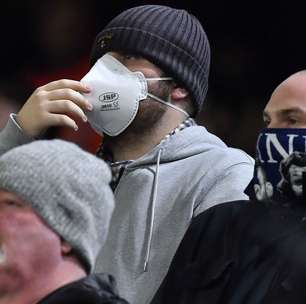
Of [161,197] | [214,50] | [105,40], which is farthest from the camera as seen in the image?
[214,50]

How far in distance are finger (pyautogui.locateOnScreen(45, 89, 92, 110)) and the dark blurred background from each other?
56 cm

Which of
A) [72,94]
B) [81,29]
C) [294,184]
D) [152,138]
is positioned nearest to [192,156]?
[152,138]

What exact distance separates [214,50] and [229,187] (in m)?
1.31

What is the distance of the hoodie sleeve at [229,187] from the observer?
2.82 meters

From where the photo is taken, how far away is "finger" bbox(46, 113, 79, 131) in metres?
3.05

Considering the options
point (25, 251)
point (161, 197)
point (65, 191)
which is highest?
point (65, 191)

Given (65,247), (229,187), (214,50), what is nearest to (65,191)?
(65,247)

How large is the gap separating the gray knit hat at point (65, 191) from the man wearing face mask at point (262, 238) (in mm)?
407

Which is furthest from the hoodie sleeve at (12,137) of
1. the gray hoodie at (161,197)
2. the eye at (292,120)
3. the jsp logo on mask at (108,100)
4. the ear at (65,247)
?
the ear at (65,247)

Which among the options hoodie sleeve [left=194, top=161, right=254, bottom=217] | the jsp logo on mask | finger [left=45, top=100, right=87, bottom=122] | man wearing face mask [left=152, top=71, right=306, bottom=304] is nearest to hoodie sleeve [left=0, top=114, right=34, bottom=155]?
finger [left=45, top=100, right=87, bottom=122]

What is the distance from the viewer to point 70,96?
3.08 metres

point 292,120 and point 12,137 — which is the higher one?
point 292,120

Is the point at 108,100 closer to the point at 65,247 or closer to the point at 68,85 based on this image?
the point at 68,85

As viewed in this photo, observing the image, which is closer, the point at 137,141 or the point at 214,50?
the point at 137,141
